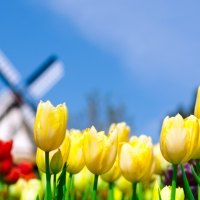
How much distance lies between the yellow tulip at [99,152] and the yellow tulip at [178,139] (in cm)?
18

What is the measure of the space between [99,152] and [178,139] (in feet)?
0.88

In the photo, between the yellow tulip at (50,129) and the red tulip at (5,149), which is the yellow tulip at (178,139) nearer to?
the yellow tulip at (50,129)

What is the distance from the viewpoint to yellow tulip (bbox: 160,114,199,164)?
196cm

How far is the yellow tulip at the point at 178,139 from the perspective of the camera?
1963mm

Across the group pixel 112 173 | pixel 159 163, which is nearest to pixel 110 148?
pixel 112 173

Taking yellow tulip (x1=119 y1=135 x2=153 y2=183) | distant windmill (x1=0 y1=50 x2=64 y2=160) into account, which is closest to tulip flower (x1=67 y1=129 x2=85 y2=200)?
yellow tulip (x1=119 y1=135 x2=153 y2=183)

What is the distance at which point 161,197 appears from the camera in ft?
7.08

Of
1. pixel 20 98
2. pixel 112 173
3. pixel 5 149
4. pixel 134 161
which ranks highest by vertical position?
pixel 20 98

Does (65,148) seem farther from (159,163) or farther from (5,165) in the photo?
(5,165)

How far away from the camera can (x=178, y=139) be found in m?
1.96

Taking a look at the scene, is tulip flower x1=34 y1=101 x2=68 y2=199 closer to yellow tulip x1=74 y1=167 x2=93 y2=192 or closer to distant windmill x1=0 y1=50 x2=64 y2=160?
yellow tulip x1=74 y1=167 x2=93 y2=192

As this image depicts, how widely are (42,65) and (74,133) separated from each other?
28.1 meters

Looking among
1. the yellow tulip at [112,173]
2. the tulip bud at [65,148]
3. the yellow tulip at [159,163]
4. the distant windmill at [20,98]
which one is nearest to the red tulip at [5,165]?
the yellow tulip at [159,163]

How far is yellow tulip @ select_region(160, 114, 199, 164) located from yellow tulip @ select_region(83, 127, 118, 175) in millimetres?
185
